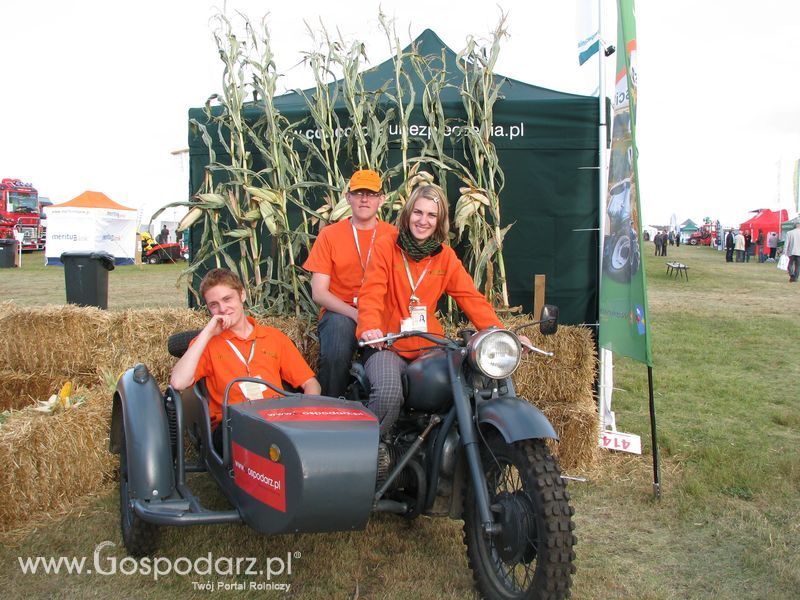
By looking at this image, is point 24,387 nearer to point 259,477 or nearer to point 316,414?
point 259,477

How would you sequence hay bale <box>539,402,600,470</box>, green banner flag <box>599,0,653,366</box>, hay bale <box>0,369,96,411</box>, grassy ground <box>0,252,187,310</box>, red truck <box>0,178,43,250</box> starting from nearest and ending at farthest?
green banner flag <box>599,0,653,366</box>
hay bale <box>539,402,600,470</box>
hay bale <box>0,369,96,411</box>
grassy ground <box>0,252,187,310</box>
red truck <box>0,178,43,250</box>

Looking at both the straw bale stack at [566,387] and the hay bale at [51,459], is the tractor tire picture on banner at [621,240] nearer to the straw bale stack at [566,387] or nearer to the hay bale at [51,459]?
the straw bale stack at [566,387]

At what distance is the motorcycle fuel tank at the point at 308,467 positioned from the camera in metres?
2.18

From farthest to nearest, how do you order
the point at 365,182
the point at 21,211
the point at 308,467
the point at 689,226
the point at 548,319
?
the point at 689,226 < the point at 21,211 < the point at 365,182 < the point at 548,319 < the point at 308,467

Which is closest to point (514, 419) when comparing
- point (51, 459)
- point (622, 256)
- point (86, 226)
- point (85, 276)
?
point (622, 256)

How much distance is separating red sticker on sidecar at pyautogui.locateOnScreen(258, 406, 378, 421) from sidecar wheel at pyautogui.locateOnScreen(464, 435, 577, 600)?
19.2 inches

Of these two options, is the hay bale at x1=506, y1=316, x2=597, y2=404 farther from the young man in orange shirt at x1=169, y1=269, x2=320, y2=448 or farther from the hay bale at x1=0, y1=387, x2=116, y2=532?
the hay bale at x1=0, y1=387, x2=116, y2=532

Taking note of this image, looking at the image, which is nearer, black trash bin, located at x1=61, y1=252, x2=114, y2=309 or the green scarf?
the green scarf

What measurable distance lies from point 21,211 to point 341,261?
3207 centimetres

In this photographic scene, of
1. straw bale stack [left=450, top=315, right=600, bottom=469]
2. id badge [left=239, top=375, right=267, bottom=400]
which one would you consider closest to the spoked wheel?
id badge [left=239, top=375, right=267, bottom=400]

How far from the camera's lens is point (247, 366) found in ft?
9.71

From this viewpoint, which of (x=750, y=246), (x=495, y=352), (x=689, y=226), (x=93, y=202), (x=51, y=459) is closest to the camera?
(x=495, y=352)

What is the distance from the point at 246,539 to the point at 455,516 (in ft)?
3.29

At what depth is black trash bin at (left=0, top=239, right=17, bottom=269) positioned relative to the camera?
20.4 metres
